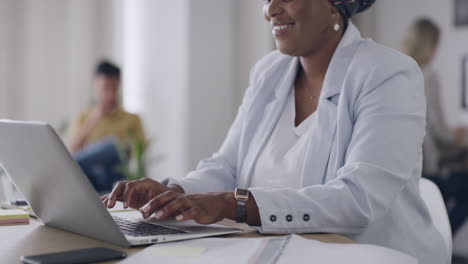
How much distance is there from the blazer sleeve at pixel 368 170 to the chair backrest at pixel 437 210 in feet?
0.70

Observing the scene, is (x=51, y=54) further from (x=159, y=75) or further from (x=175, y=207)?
(x=175, y=207)

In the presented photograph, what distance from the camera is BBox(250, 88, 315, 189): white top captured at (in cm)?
152

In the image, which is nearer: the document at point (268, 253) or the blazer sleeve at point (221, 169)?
the document at point (268, 253)

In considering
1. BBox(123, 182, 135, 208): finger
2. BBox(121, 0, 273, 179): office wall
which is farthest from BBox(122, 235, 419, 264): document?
BBox(121, 0, 273, 179): office wall

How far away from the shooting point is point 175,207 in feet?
3.67

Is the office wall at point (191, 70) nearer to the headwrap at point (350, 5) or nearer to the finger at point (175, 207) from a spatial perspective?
the headwrap at point (350, 5)

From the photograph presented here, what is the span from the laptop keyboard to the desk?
6cm

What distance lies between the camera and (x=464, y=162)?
4.45 meters

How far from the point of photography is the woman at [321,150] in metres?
1.18

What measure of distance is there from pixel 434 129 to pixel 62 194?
3.42 metres

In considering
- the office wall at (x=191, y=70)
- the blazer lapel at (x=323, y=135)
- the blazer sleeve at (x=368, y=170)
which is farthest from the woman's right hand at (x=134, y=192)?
the office wall at (x=191, y=70)

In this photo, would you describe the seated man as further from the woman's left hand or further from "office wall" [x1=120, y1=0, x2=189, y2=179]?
the woman's left hand

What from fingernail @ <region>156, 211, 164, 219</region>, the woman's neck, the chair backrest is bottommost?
the chair backrest

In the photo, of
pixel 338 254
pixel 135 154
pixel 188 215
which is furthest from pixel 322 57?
Answer: pixel 135 154
